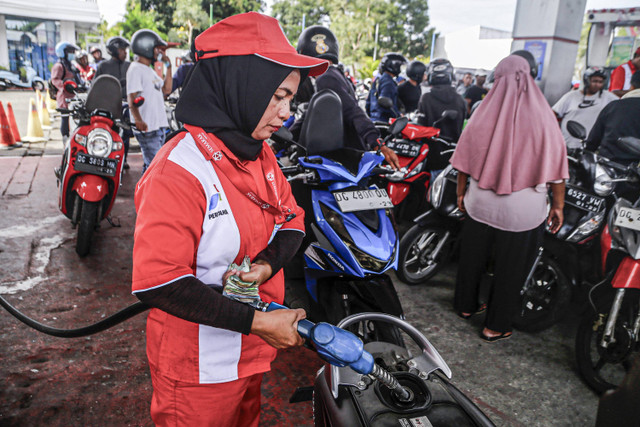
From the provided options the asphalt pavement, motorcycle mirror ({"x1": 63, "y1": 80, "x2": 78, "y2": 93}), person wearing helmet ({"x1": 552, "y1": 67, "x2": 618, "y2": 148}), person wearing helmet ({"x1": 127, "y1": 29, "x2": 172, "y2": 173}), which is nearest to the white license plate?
the asphalt pavement

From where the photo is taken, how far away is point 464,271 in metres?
3.33

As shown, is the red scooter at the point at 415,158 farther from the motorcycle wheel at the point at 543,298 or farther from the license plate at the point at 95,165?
the license plate at the point at 95,165

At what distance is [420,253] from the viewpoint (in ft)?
13.0

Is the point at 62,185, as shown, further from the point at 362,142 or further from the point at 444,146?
the point at 444,146

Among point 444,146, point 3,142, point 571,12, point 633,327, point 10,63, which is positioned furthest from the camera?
point 10,63

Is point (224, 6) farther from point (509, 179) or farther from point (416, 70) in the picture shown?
point (509, 179)

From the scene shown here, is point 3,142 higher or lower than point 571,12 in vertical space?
lower

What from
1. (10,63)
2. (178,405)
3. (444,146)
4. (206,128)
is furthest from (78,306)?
(10,63)

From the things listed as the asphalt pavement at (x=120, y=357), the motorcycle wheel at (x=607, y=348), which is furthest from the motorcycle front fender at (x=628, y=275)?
the asphalt pavement at (x=120, y=357)

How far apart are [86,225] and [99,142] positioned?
29.6 inches

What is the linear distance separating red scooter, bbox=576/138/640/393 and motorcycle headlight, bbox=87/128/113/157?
395cm

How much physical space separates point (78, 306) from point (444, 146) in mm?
3944

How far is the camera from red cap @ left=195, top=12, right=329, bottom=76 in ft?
3.95

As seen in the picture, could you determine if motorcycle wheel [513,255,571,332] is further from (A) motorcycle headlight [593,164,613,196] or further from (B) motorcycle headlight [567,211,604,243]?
(A) motorcycle headlight [593,164,613,196]
